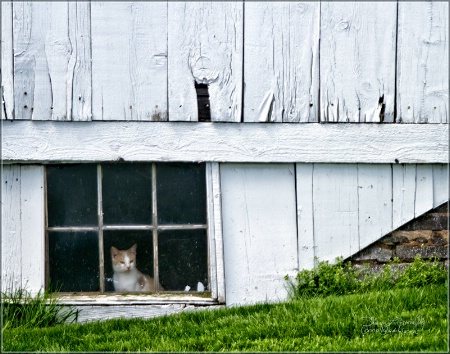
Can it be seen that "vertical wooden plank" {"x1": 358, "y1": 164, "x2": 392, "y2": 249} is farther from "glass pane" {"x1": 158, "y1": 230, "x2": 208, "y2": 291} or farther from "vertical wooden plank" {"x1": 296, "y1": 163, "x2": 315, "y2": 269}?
"glass pane" {"x1": 158, "y1": 230, "x2": 208, "y2": 291}

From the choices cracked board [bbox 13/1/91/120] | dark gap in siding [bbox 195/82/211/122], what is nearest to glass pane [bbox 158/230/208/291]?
dark gap in siding [bbox 195/82/211/122]

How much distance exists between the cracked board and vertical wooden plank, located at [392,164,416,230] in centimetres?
211

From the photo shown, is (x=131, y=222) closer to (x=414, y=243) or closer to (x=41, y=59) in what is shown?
(x=41, y=59)

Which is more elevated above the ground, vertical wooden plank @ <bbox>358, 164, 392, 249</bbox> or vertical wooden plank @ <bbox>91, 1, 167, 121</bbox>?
vertical wooden plank @ <bbox>91, 1, 167, 121</bbox>

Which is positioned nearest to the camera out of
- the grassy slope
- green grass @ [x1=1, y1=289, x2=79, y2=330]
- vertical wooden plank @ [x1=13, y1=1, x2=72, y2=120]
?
the grassy slope

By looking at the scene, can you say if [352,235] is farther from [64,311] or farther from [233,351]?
[64,311]

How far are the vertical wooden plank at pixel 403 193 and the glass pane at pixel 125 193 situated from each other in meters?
1.67

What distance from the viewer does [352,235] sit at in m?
5.13

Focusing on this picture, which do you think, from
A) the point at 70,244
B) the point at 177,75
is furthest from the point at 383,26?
the point at 70,244

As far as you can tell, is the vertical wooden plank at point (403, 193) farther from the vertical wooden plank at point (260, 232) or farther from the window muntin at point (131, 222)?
the window muntin at point (131, 222)

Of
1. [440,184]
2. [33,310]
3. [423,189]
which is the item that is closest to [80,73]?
[33,310]

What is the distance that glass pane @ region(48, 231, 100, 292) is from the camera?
5137mm

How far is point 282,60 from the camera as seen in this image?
5047mm

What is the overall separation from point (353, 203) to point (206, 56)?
4.59 ft
